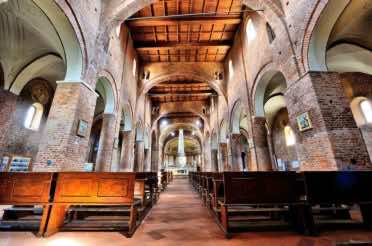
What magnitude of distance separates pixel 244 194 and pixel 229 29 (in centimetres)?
1147

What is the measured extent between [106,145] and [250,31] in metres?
10.2

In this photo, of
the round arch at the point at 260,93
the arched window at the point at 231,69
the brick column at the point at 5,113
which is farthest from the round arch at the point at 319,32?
the brick column at the point at 5,113

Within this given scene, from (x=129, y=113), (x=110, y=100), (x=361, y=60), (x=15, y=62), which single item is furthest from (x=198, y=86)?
(x=15, y=62)

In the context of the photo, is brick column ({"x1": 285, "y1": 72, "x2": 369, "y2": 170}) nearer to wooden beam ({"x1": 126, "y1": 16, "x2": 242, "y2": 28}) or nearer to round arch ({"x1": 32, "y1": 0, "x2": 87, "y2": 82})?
wooden beam ({"x1": 126, "y1": 16, "x2": 242, "y2": 28})

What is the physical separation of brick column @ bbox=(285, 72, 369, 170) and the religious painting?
7.36 m

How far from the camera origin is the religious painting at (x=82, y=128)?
558 centimetres

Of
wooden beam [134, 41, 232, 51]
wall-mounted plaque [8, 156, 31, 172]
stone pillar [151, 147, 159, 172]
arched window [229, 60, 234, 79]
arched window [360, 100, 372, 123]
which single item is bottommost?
wall-mounted plaque [8, 156, 31, 172]

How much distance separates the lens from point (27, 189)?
10.4ft

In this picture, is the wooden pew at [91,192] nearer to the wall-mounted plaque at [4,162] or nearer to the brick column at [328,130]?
the brick column at [328,130]

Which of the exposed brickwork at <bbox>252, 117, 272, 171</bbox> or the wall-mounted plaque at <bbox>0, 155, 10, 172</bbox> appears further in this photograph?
the wall-mounted plaque at <bbox>0, 155, 10, 172</bbox>

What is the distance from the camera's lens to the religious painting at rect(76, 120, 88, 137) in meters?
5.58

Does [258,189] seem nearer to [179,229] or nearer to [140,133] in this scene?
[179,229]

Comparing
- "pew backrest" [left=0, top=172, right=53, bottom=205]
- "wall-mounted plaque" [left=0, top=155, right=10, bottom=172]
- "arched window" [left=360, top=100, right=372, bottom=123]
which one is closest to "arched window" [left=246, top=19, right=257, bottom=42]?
"arched window" [left=360, top=100, right=372, bottom=123]

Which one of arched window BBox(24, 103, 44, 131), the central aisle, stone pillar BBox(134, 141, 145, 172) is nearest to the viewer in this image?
the central aisle
